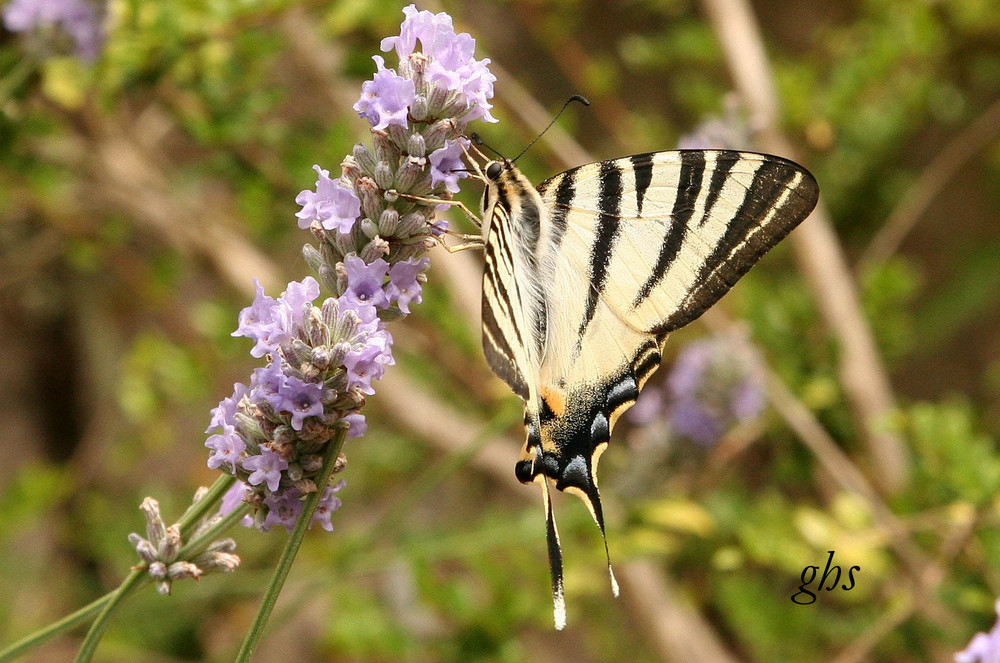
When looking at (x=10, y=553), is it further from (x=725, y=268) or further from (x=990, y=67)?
(x=990, y=67)

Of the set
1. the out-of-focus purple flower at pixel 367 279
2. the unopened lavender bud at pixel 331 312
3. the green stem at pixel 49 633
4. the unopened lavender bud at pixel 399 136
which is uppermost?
the unopened lavender bud at pixel 399 136

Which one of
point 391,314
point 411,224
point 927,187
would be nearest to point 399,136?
point 411,224

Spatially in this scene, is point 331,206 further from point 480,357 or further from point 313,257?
point 480,357

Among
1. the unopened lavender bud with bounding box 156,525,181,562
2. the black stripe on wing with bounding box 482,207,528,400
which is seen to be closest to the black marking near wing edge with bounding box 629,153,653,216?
the black stripe on wing with bounding box 482,207,528,400

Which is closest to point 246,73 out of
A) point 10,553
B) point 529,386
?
point 529,386

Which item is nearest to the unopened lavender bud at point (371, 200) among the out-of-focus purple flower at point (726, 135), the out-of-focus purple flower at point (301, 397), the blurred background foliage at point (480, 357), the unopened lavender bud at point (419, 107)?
the unopened lavender bud at point (419, 107)

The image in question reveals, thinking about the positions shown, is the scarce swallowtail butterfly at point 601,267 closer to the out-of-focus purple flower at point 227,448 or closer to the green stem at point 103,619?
the out-of-focus purple flower at point 227,448

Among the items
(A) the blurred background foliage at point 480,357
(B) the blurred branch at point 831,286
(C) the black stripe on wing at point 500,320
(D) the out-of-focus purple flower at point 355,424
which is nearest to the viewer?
(D) the out-of-focus purple flower at point 355,424

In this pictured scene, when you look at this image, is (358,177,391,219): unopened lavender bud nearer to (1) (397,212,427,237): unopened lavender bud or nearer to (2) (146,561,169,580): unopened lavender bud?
(1) (397,212,427,237): unopened lavender bud
